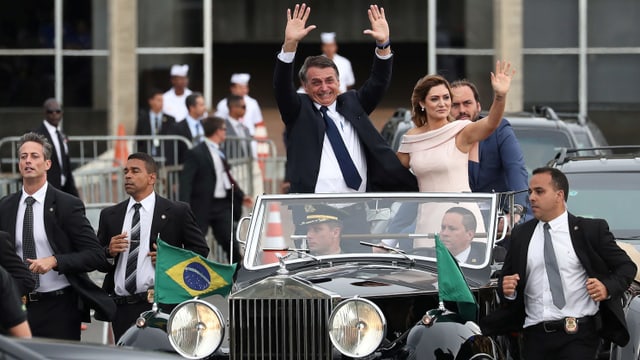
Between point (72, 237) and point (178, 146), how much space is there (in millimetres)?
9108

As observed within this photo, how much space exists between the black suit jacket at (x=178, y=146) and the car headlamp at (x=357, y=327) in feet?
35.2

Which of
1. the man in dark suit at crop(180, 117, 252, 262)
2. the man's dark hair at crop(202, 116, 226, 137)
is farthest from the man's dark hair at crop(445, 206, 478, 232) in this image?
the man's dark hair at crop(202, 116, 226, 137)

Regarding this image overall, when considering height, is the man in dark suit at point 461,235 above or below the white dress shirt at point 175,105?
below

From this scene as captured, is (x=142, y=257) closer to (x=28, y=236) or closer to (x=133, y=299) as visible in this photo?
(x=133, y=299)

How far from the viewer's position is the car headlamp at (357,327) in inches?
300

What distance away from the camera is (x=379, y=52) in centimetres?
988

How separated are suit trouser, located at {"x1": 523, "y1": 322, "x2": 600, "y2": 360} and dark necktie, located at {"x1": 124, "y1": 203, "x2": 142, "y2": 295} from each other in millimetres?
2878

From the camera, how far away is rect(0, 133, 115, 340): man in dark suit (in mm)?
9453

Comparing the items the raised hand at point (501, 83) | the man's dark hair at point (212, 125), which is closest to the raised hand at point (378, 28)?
the raised hand at point (501, 83)

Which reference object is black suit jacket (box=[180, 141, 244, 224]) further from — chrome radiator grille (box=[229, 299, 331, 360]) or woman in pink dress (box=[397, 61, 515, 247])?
chrome radiator grille (box=[229, 299, 331, 360])

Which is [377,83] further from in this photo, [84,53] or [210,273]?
[84,53]

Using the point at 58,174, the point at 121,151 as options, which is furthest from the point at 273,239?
the point at 121,151

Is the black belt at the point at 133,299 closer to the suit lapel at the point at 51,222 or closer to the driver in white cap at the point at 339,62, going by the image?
the suit lapel at the point at 51,222

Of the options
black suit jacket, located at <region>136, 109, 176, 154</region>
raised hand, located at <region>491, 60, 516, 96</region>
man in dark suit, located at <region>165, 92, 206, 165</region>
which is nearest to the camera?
raised hand, located at <region>491, 60, 516, 96</region>
